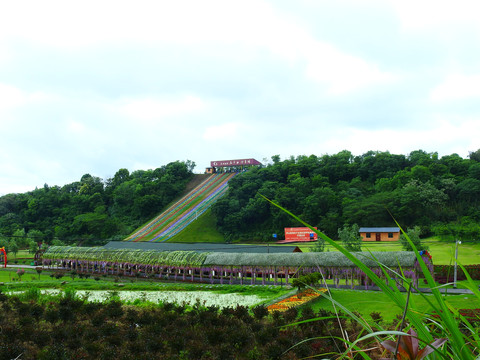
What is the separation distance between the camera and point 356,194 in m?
56.6

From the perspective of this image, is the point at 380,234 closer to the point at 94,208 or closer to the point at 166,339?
the point at 166,339

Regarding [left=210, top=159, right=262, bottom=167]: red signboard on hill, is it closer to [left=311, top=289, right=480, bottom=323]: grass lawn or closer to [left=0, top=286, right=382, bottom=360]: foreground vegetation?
[left=311, top=289, right=480, bottom=323]: grass lawn

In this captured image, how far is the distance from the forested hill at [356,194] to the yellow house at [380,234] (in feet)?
9.58

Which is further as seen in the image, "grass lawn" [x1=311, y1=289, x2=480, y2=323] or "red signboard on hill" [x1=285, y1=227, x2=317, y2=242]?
"red signboard on hill" [x1=285, y1=227, x2=317, y2=242]

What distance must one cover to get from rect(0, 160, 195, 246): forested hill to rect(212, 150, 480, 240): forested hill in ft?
60.7

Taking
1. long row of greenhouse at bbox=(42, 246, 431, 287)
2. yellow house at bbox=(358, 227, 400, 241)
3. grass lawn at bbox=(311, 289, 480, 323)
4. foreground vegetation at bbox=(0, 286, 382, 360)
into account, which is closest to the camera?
foreground vegetation at bbox=(0, 286, 382, 360)

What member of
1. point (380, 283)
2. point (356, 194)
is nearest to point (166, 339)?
point (380, 283)

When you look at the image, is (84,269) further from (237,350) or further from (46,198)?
(46,198)

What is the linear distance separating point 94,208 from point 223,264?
52.3 metres

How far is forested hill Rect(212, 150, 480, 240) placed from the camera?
4906cm

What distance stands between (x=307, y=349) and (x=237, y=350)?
155cm

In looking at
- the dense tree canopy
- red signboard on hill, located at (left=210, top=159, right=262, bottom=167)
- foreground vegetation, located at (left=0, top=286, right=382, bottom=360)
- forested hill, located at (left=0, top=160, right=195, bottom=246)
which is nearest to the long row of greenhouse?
foreground vegetation, located at (left=0, top=286, right=382, bottom=360)

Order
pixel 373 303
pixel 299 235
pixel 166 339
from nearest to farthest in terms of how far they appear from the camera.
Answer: pixel 166 339 < pixel 373 303 < pixel 299 235

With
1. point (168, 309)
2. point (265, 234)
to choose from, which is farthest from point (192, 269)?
point (265, 234)
